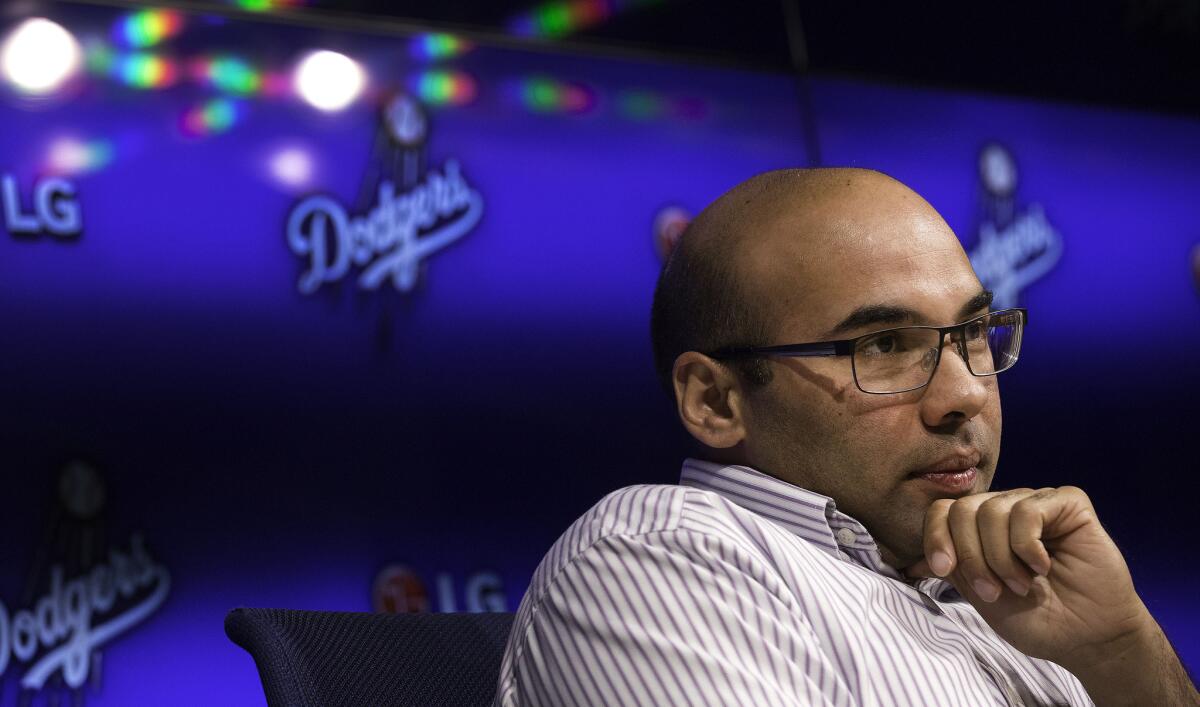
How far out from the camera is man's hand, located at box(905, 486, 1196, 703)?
48.3 inches

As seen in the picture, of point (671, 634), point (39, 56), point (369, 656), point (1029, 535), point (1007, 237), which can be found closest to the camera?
point (671, 634)

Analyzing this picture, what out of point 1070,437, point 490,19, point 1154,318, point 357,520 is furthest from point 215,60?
point 1154,318

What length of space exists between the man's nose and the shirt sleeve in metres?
0.32

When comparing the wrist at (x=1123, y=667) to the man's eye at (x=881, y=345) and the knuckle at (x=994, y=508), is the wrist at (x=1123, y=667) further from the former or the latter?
the man's eye at (x=881, y=345)

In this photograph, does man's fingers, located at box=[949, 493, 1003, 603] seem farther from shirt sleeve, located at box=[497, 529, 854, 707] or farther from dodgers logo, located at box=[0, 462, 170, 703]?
dodgers logo, located at box=[0, 462, 170, 703]

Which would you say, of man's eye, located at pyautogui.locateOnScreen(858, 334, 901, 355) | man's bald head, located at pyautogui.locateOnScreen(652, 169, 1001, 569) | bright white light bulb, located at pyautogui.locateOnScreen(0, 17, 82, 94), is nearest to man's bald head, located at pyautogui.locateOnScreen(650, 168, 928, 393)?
man's bald head, located at pyautogui.locateOnScreen(652, 169, 1001, 569)

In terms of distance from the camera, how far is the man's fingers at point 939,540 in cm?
123

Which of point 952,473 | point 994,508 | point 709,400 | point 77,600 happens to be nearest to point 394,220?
point 77,600

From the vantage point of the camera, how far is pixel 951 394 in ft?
4.36

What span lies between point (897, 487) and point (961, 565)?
13 centimetres

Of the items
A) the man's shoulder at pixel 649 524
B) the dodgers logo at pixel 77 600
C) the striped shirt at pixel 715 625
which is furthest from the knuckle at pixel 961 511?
the dodgers logo at pixel 77 600

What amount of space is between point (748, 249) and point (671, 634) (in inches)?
20.9

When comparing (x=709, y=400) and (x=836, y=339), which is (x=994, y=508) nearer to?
(x=836, y=339)

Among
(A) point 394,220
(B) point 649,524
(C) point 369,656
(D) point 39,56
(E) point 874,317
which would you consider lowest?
(C) point 369,656
